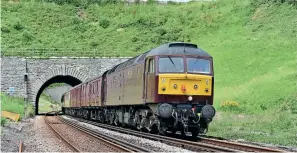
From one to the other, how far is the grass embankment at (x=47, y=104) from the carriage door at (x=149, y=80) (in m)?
55.8

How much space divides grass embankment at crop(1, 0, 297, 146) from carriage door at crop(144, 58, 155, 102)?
13.5ft

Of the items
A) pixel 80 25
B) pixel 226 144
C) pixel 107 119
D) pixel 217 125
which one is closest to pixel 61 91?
pixel 80 25

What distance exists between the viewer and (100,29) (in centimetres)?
5762

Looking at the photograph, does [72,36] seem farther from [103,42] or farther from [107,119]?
[107,119]

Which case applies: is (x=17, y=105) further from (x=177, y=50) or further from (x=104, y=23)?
(x=104, y=23)

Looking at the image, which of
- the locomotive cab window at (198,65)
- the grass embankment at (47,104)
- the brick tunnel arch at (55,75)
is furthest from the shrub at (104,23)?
the locomotive cab window at (198,65)

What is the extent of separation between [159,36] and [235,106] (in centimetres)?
2582

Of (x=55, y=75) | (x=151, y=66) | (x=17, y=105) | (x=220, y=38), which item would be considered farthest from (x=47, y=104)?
(x=151, y=66)

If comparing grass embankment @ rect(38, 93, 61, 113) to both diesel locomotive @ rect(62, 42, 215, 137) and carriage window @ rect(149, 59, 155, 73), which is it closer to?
diesel locomotive @ rect(62, 42, 215, 137)

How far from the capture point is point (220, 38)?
49344 mm

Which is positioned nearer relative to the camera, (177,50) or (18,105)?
(177,50)

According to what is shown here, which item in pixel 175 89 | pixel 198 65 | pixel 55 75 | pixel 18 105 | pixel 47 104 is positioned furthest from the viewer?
pixel 47 104

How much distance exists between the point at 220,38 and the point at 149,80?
3352 centimetres

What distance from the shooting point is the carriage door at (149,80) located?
654 inches
